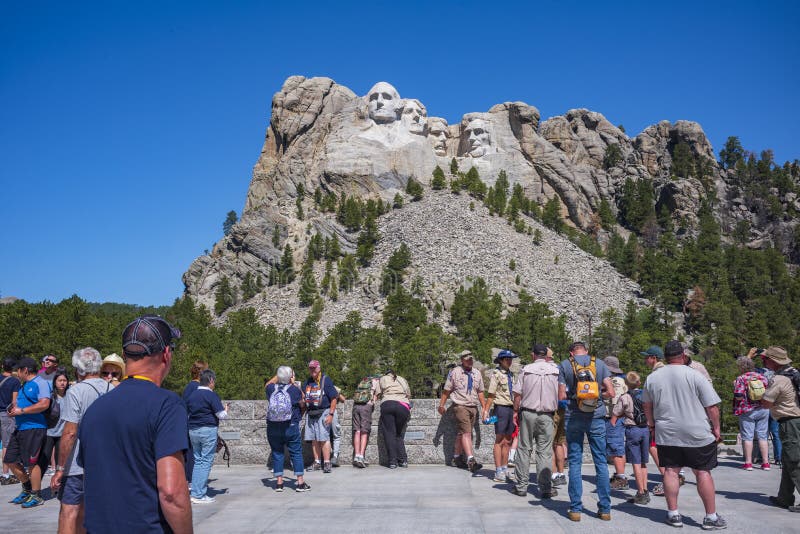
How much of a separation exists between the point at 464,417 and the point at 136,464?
7.29 meters

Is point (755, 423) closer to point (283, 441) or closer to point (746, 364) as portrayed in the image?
point (746, 364)

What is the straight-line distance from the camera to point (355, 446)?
10.7 m

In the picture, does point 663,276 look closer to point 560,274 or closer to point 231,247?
point 560,274

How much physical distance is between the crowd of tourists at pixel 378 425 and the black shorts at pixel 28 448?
2 centimetres

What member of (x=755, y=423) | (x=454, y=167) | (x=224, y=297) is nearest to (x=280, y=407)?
(x=755, y=423)

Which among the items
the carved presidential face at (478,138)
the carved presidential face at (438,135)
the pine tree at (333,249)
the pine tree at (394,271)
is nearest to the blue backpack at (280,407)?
the pine tree at (394,271)

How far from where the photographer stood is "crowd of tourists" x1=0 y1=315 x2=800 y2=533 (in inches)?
122

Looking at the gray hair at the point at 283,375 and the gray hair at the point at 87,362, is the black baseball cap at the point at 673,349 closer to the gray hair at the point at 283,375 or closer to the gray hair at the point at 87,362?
the gray hair at the point at 283,375

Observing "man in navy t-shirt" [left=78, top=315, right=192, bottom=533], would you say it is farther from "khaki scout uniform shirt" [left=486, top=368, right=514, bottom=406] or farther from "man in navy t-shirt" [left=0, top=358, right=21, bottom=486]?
"man in navy t-shirt" [left=0, top=358, right=21, bottom=486]

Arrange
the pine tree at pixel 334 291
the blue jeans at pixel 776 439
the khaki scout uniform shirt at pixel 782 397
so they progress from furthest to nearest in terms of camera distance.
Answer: the pine tree at pixel 334 291, the blue jeans at pixel 776 439, the khaki scout uniform shirt at pixel 782 397

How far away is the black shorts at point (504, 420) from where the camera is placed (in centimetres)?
912

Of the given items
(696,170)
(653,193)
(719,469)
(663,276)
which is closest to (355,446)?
(719,469)

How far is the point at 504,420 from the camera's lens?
30.0ft

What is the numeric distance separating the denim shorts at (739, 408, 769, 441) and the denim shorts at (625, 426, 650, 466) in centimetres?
275
